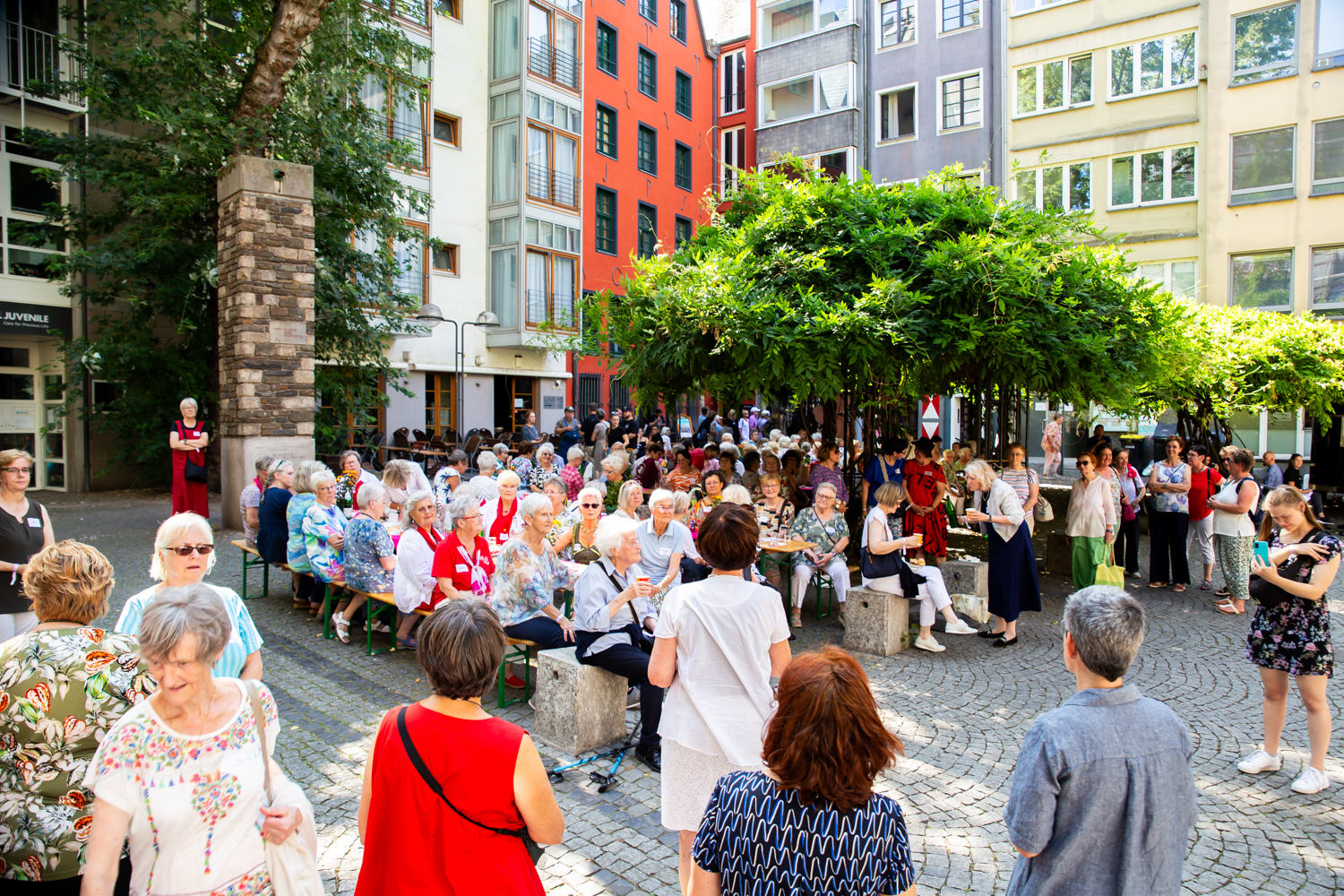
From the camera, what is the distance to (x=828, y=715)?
6.24 ft

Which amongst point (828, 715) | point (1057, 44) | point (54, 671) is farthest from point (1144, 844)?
point (1057, 44)

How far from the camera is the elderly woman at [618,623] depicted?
4934 mm

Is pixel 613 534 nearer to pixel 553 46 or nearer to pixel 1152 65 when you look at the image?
pixel 1152 65

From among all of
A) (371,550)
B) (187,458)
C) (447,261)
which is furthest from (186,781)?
(447,261)

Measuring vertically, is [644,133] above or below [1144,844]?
above

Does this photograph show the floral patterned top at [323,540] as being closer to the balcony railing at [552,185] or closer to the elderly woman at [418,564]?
the elderly woman at [418,564]

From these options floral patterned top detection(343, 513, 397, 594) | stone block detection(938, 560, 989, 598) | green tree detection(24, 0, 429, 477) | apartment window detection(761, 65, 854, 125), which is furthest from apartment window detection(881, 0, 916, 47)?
floral patterned top detection(343, 513, 397, 594)

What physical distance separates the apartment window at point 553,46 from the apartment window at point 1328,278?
22.6m

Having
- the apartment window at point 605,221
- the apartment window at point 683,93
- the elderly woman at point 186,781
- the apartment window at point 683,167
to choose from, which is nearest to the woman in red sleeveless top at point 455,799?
the elderly woman at point 186,781

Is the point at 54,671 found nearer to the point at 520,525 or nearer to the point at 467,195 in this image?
the point at 520,525

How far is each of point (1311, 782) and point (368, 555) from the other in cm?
672

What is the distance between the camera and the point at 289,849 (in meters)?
2.35

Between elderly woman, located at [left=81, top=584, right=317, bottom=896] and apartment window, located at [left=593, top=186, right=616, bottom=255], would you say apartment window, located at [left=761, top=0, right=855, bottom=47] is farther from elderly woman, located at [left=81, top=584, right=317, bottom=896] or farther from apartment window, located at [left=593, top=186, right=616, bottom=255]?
elderly woman, located at [left=81, top=584, right=317, bottom=896]

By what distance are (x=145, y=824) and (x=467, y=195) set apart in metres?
25.9
